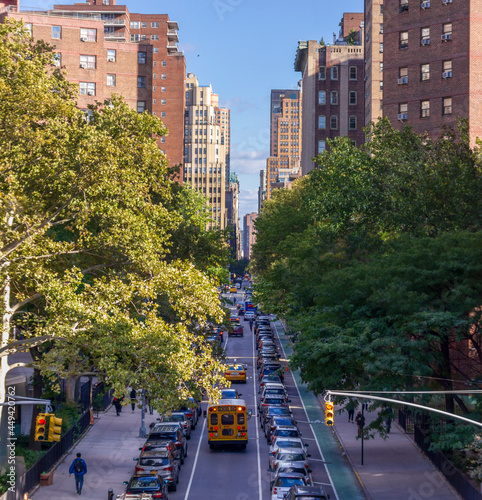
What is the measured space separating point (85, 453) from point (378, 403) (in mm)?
15777

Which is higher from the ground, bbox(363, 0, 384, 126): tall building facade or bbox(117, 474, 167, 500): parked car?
bbox(363, 0, 384, 126): tall building facade

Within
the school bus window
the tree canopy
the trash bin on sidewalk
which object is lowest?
the trash bin on sidewalk

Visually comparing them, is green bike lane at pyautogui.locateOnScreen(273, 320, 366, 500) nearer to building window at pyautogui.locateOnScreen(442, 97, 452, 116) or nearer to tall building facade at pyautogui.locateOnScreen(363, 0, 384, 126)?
building window at pyautogui.locateOnScreen(442, 97, 452, 116)

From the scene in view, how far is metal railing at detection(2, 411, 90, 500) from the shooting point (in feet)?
84.2

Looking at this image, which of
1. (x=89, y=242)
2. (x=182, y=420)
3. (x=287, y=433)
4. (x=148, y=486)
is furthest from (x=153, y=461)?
(x=182, y=420)

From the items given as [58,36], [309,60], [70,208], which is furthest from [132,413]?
[309,60]

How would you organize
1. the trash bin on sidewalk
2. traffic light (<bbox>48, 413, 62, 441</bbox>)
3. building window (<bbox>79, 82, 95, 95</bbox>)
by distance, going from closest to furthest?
traffic light (<bbox>48, 413, 62, 441</bbox>)
the trash bin on sidewalk
building window (<bbox>79, 82, 95, 95</bbox>)

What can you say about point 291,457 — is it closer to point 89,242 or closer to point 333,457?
point 333,457

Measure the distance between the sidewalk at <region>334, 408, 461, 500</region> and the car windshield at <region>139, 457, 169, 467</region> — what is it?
26.7ft

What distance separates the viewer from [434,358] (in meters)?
28.6

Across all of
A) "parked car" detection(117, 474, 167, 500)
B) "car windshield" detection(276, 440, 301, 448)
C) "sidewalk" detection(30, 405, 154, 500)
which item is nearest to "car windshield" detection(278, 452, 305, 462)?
"car windshield" detection(276, 440, 301, 448)

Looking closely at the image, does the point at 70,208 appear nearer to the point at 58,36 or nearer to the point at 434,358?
the point at 434,358

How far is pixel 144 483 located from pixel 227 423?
1128 centimetres

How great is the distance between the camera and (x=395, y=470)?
32844 mm
